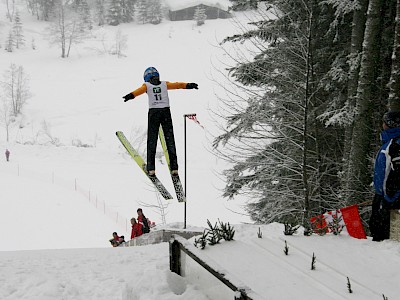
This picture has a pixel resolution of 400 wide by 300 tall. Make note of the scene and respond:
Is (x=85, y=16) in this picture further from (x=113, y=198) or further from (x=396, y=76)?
(x=396, y=76)

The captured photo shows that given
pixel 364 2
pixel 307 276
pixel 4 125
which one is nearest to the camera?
pixel 307 276

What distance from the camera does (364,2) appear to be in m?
8.90

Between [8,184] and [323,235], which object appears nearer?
[323,235]

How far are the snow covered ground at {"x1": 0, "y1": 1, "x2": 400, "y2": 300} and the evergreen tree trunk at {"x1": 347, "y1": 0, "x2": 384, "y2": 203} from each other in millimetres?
2745

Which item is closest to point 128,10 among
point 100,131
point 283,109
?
point 100,131

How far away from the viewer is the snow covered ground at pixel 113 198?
451 centimetres

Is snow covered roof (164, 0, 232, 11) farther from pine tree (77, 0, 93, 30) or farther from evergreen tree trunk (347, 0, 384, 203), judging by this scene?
evergreen tree trunk (347, 0, 384, 203)

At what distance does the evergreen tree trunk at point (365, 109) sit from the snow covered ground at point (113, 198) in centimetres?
275

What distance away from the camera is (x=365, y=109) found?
8.30 metres

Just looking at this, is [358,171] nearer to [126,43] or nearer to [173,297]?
[173,297]

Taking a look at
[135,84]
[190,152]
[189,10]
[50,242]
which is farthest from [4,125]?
[189,10]

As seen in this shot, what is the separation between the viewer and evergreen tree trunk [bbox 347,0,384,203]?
8023 millimetres

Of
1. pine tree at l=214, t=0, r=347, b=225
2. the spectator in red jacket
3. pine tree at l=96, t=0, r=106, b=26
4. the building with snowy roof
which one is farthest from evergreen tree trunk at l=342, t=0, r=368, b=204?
pine tree at l=96, t=0, r=106, b=26

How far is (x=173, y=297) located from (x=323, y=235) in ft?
8.70
